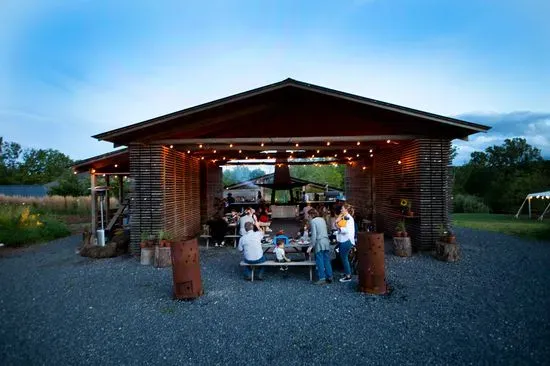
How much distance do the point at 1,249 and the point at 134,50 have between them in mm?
9950

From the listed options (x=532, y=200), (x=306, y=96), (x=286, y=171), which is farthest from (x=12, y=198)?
(x=532, y=200)

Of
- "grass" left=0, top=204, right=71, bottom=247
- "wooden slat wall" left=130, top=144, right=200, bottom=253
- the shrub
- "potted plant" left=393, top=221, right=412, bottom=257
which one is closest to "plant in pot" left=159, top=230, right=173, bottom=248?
"wooden slat wall" left=130, top=144, right=200, bottom=253

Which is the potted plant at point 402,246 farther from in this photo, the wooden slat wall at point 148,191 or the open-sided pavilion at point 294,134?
the wooden slat wall at point 148,191

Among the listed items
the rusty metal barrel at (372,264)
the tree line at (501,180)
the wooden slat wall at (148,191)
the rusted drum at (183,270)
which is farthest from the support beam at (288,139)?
the tree line at (501,180)

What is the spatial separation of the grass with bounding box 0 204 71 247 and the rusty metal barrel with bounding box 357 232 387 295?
41.2ft

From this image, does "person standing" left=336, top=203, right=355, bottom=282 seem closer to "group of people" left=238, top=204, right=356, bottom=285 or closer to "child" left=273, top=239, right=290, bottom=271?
"group of people" left=238, top=204, right=356, bottom=285

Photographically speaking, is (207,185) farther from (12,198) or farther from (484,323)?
(12,198)

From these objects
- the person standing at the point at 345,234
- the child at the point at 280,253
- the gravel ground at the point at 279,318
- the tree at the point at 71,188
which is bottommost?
the gravel ground at the point at 279,318

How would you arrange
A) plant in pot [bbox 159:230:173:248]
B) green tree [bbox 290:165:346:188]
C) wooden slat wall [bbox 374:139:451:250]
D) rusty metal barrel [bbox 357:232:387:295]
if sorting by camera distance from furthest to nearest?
green tree [bbox 290:165:346:188] → wooden slat wall [bbox 374:139:451:250] → plant in pot [bbox 159:230:173:248] → rusty metal barrel [bbox 357:232:387:295]

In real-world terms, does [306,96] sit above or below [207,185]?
above

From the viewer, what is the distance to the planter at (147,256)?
8109mm

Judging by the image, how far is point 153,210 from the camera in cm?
892

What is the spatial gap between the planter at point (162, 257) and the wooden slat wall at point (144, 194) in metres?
1.13

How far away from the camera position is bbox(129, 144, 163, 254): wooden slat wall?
29.2 feet
